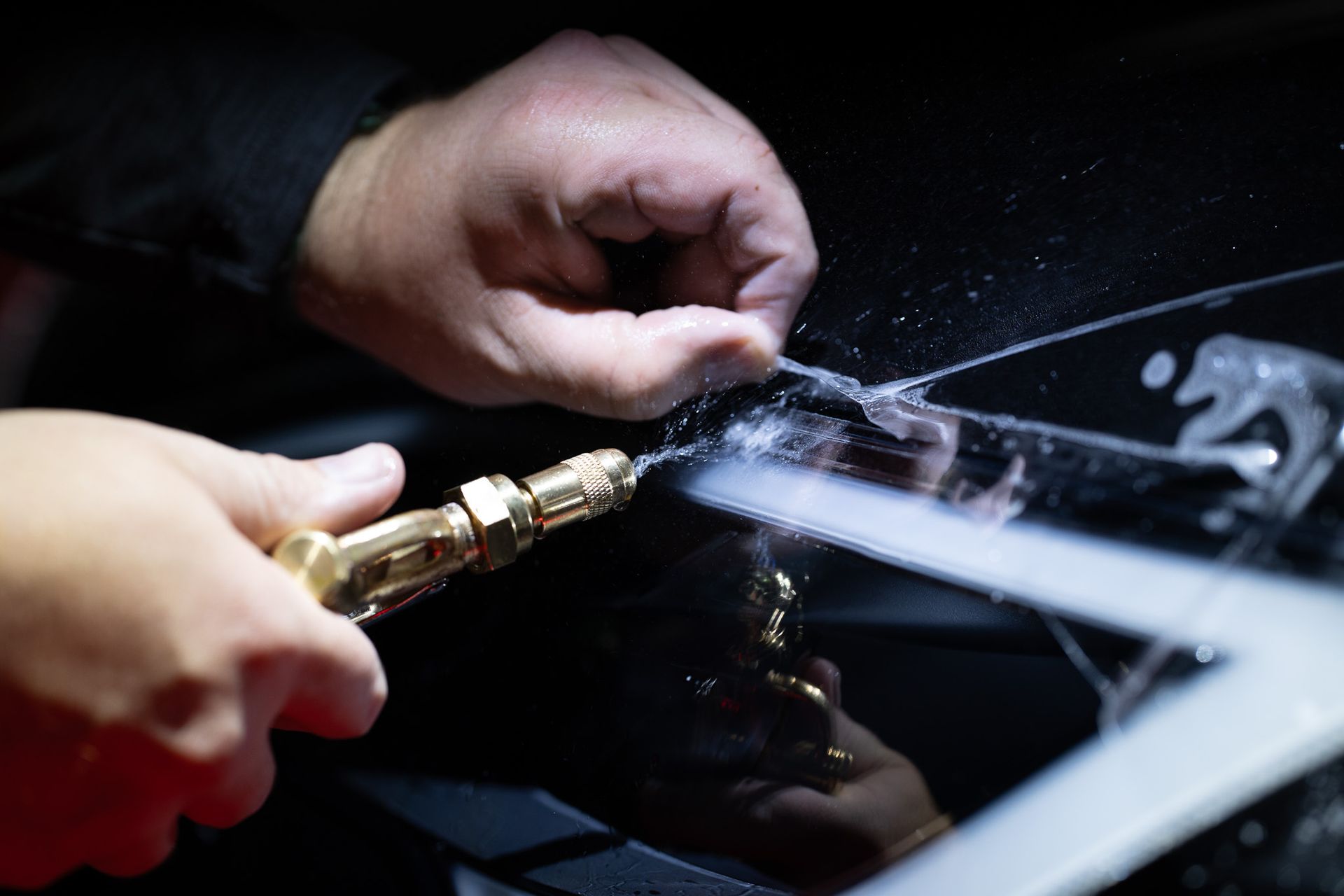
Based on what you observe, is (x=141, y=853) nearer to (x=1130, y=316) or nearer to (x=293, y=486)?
(x=293, y=486)

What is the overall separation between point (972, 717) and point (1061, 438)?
11 centimetres

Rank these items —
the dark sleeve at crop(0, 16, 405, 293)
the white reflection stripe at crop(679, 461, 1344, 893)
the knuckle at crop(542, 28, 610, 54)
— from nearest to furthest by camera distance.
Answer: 1. the white reflection stripe at crop(679, 461, 1344, 893)
2. the knuckle at crop(542, 28, 610, 54)
3. the dark sleeve at crop(0, 16, 405, 293)

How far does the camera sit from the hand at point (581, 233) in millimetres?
413

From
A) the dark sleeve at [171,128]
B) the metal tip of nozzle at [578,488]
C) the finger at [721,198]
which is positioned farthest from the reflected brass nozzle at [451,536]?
the dark sleeve at [171,128]

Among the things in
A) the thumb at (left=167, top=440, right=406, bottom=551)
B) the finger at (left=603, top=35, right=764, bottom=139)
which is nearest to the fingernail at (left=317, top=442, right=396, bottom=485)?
the thumb at (left=167, top=440, right=406, bottom=551)

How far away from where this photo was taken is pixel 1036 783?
0.30m

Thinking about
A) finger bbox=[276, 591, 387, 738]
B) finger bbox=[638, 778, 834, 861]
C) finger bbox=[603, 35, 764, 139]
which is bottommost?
finger bbox=[638, 778, 834, 861]

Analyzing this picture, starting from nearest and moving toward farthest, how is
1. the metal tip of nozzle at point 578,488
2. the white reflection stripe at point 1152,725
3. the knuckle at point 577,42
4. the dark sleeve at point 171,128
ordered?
the white reflection stripe at point 1152,725
the metal tip of nozzle at point 578,488
the knuckle at point 577,42
the dark sleeve at point 171,128

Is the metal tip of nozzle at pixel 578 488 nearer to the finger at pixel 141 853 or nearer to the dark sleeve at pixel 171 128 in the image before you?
the finger at pixel 141 853

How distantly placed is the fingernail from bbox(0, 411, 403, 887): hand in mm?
20

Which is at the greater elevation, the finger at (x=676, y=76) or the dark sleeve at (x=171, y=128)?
the finger at (x=676, y=76)

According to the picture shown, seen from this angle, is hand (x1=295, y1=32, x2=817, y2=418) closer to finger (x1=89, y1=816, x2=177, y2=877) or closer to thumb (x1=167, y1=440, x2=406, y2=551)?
thumb (x1=167, y1=440, x2=406, y2=551)

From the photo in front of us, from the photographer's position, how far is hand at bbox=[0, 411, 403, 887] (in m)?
0.28

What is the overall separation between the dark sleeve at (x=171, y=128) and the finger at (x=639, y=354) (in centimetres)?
26
